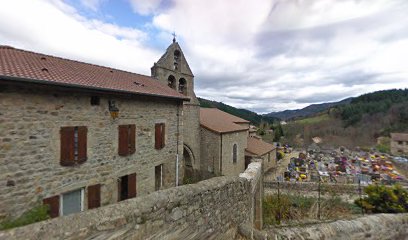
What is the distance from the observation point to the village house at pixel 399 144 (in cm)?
5453

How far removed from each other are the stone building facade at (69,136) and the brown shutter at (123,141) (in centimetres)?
4

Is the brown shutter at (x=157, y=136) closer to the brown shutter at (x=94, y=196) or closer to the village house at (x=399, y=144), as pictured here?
the brown shutter at (x=94, y=196)

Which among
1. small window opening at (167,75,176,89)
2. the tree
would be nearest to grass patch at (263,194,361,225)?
the tree

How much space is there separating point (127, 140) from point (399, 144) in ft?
235

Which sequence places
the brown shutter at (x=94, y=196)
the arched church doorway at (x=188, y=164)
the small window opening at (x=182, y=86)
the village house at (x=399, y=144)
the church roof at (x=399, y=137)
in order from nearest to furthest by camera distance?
1. the brown shutter at (x=94, y=196)
2. the small window opening at (x=182, y=86)
3. the arched church doorway at (x=188, y=164)
4. the village house at (x=399, y=144)
5. the church roof at (x=399, y=137)

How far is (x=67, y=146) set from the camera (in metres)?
7.09

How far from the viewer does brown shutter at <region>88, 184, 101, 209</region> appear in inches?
307

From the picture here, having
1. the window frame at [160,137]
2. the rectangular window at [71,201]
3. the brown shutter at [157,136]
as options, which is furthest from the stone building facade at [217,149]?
the rectangular window at [71,201]

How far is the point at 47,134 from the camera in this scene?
6633 mm

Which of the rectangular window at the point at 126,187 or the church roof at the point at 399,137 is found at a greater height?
the rectangular window at the point at 126,187

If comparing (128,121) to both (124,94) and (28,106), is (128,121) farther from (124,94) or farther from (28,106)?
(28,106)

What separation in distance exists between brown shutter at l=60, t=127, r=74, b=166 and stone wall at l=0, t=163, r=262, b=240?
16.2ft

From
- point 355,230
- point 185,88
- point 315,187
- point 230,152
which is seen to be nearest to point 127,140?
point 185,88

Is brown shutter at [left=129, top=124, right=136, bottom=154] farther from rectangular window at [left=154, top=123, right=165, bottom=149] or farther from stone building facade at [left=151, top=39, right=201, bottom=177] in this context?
stone building facade at [left=151, top=39, right=201, bottom=177]
